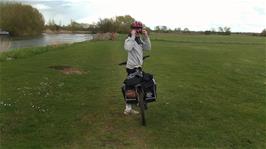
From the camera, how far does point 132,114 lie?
32.2 feet

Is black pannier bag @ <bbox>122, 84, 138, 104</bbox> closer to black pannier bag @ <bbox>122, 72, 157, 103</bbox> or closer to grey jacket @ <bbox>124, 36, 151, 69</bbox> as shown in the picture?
black pannier bag @ <bbox>122, 72, 157, 103</bbox>

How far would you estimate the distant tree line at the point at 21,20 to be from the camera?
89875mm

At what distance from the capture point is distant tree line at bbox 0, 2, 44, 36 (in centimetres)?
8988

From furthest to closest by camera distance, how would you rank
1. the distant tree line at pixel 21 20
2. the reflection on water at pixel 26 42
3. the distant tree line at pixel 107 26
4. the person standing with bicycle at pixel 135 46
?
the distant tree line at pixel 107 26
the distant tree line at pixel 21 20
the reflection on water at pixel 26 42
the person standing with bicycle at pixel 135 46

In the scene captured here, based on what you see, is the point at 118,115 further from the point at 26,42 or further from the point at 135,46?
the point at 26,42

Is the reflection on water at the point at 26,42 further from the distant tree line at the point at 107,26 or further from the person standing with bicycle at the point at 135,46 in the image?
the distant tree line at the point at 107,26

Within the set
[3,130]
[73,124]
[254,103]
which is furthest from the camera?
[254,103]

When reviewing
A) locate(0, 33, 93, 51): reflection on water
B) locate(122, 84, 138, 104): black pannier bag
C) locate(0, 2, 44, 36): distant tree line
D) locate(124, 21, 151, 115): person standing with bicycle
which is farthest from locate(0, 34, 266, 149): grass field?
locate(0, 2, 44, 36): distant tree line

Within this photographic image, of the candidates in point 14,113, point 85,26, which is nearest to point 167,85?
point 14,113

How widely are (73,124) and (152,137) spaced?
1724 mm

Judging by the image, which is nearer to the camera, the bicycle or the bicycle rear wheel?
the bicycle rear wheel

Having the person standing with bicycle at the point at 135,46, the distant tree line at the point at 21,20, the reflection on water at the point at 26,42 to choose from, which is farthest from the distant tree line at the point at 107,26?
the person standing with bicycle at the point at 135,46

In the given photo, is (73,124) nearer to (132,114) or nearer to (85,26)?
(132,114)

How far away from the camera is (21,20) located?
94.6 meters
